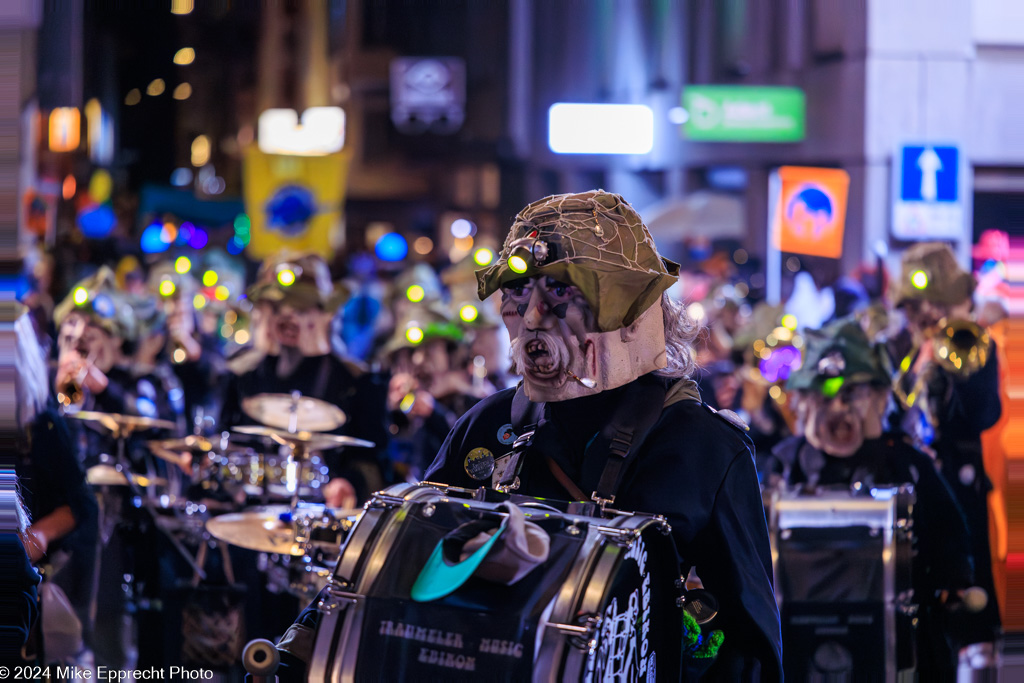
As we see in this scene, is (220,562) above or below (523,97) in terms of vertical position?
below

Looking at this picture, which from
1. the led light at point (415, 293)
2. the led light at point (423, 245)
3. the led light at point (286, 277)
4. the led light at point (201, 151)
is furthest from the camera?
the led light at point (201, 151)

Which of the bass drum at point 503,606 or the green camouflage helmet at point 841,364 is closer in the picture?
the bass drum at point 503,606

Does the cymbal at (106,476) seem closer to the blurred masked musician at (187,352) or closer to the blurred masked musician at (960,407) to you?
the blurred masked musician at (187,352)

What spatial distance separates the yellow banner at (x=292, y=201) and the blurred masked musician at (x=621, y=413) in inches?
617

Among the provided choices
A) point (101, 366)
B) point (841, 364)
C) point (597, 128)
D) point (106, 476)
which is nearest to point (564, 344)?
point (841, 364)

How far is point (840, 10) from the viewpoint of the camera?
19.7 m

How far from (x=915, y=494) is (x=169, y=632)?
3921mm

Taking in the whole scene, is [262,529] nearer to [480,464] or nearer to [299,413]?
[299,413]

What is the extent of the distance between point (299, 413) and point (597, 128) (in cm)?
1590

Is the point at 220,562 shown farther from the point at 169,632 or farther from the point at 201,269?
the point at 201,269

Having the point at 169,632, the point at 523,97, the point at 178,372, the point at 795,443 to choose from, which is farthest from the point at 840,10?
the point at 169,632

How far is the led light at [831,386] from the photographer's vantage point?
6.62m

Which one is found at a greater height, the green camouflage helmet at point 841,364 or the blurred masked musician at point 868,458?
the green camouflage helmet at point 841,364

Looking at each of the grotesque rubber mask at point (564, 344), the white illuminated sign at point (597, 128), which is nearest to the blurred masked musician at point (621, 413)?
the grotesque rubber mask at point (564, 344)
